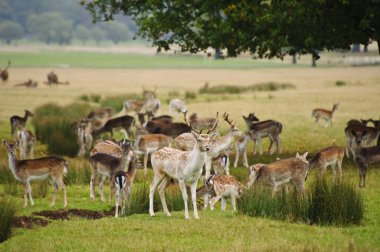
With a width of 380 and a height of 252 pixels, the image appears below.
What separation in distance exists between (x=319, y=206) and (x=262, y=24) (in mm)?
8530

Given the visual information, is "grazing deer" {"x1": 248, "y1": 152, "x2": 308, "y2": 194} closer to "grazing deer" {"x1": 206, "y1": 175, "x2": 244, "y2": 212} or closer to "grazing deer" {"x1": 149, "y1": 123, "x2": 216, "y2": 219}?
"grazing deer" {"x1": 206, "y1": 175, "x2": 244, "y2": 212}

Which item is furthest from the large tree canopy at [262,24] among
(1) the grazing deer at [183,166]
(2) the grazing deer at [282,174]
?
(1) the grazing deer at [183,166]

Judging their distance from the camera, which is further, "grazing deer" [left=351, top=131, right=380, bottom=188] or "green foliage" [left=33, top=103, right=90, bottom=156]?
"green foliage" [left=33, top=103, right=90, bottom=156]

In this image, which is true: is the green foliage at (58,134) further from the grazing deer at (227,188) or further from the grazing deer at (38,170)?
the grazing deer at (227,188)

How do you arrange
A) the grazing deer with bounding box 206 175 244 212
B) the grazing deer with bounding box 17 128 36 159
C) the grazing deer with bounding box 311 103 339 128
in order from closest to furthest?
the grazing deer with bounding box 206 175 244 212 → the grazing deer with bounding box 17 128 36 159 → the grazing deer with bounding box 311 103 339 128

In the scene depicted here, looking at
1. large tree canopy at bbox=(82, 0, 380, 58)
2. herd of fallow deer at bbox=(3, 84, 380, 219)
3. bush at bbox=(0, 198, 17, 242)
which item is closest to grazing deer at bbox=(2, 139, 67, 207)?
herd of fallow deer at bbox=(3, 84, 380, 219)

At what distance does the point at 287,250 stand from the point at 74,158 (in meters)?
12.1

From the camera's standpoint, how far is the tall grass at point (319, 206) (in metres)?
12.9

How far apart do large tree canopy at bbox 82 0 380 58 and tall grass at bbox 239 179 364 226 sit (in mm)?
7332

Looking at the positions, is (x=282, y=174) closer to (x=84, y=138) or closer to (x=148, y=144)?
(x=148, y=144)

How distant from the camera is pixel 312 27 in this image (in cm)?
2033

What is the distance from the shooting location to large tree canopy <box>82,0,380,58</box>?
20047 millimetres

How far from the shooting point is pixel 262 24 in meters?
20.5

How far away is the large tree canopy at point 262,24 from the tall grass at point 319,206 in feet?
24.1
